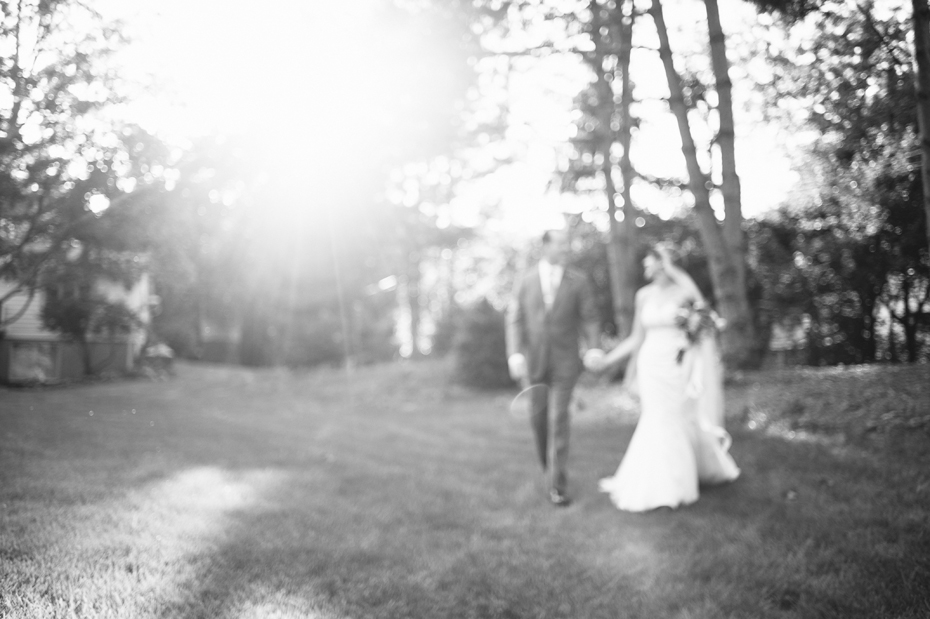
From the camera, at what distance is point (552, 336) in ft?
18.1

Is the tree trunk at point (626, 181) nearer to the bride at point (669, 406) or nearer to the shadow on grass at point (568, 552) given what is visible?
the bride at point (669, 406)

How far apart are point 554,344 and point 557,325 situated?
17 centimetres

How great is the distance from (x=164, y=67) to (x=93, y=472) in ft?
12.8

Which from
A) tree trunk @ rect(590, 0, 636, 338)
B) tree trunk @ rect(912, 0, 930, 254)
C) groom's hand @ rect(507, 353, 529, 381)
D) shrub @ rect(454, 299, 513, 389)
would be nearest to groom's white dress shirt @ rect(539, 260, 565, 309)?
groom's hand @ rect(507, 353, 529, 381)

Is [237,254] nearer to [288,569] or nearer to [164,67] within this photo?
[164,67]

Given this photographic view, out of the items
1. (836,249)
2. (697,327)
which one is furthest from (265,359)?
(697,327)

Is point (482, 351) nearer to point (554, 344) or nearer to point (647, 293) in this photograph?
point (647, 293)

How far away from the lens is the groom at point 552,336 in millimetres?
5426

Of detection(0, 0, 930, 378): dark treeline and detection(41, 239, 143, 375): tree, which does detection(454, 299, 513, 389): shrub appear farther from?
detection(41, 239, 143, 375): tree

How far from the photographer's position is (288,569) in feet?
11.5

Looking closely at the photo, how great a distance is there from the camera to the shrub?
1489 centimetres

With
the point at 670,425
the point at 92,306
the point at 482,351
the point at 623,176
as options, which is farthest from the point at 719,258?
the point at 92,306

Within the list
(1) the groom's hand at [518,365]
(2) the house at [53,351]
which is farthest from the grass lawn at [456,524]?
(2) the house at [53,351]

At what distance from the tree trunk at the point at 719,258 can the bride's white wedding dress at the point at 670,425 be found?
4.33 metres
